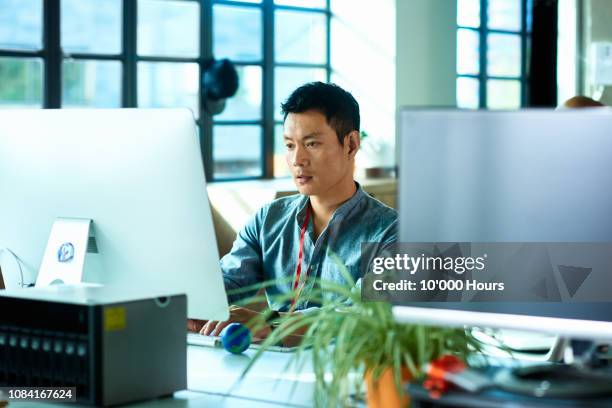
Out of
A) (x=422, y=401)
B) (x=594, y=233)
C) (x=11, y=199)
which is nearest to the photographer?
(x=422, y=401)

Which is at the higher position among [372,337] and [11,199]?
[11,199]

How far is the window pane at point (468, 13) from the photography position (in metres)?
6.87

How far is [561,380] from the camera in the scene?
4.13ft

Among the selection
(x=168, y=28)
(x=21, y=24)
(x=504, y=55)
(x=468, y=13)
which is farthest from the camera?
(x=504, y=55)

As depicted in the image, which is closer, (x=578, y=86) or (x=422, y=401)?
(x=422, y=401)

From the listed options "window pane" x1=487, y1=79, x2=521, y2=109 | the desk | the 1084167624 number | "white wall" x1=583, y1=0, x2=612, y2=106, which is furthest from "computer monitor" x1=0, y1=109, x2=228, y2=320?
"window pane" x1=487, y1=79, x2=521, y2=109

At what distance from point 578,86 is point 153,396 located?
4.63m

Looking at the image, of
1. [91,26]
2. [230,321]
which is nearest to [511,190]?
[230,321]

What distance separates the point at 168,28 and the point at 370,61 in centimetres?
160

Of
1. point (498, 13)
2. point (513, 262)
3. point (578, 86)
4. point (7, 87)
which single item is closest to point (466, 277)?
point (513, 262)

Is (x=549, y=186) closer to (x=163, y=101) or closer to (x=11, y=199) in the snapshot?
(x=11, y=199)

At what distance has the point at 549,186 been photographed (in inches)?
60.1

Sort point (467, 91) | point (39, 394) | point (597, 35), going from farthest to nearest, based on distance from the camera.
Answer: point (467, 91) → point (597, 35) → point (39, 394)

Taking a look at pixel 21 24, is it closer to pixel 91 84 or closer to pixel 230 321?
pixel 91 84
